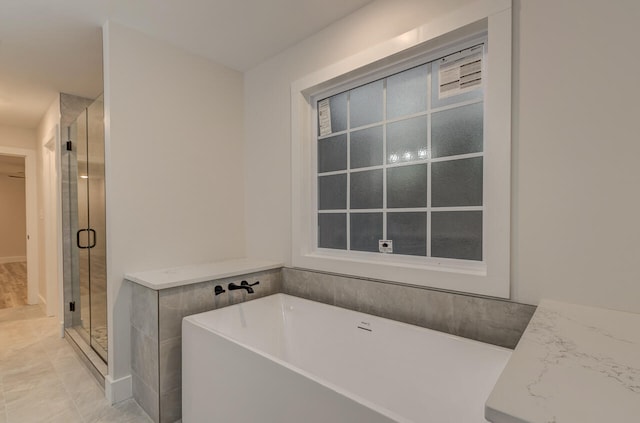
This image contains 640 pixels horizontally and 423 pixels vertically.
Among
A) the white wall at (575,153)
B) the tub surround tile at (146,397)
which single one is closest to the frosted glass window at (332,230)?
the white wall at (575,153)

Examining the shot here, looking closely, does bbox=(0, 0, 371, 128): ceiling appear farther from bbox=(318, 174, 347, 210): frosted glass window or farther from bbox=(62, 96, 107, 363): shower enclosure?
bbox=(318, 174, 347, 210): frosted glass window

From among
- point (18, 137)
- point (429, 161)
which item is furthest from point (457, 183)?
point (18, 137)

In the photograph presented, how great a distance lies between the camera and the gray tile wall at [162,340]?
1864 millimetres

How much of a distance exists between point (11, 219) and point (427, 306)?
1022cm

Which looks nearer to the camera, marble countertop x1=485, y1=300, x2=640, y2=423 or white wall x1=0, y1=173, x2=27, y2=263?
marble countertop x1=485, y1=300, x2=640, y2=423

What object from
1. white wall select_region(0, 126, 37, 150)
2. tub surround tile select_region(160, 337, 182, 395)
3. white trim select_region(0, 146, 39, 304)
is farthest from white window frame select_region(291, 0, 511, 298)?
white wall select_region(0, 126, 37, 150)

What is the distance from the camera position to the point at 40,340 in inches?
120

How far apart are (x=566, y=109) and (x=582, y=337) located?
93 centimetres

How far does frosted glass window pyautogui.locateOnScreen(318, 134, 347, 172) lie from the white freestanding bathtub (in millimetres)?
1005

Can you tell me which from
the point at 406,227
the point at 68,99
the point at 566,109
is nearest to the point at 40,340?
the point at 68,99

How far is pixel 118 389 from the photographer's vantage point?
2088mm

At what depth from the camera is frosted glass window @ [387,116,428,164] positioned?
1904mm

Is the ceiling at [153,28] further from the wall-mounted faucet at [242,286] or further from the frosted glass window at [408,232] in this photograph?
the wall-mounted faucet at [242,286]

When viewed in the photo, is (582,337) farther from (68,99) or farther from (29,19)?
(68,99)
